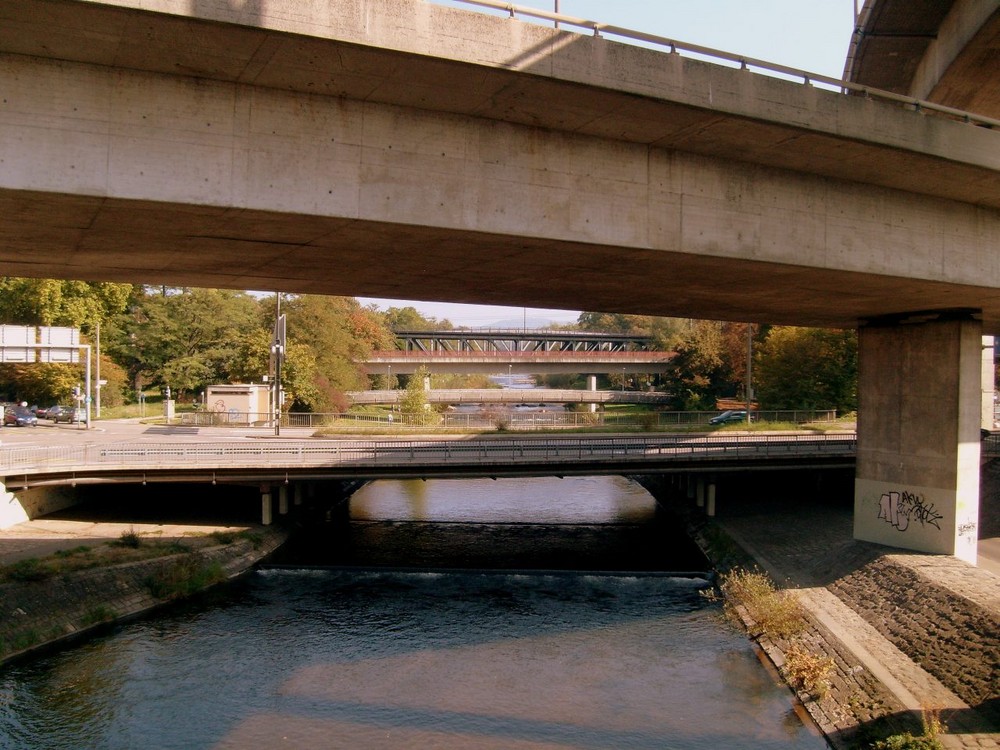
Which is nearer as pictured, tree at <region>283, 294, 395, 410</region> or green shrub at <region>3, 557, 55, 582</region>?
green shrub at <region>3, 557, 55, 582</region>

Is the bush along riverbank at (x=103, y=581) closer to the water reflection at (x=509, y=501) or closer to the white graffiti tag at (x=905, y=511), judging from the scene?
the water reflection at (x=509, y=501)

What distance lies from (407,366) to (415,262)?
66.8m

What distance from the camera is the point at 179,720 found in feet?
53.2

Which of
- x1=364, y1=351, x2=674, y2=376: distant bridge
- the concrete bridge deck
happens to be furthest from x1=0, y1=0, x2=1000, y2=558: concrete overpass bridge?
x1=364, y1=351, x2=674, y2=376: distant bridge

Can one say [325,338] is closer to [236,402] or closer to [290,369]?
[290,369]

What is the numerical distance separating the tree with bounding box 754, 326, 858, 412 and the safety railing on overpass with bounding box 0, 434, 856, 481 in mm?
23994

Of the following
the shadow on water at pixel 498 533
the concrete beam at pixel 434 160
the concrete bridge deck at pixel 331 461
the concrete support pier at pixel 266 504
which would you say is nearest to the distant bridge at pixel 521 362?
the shadow on water at pixel 498 533

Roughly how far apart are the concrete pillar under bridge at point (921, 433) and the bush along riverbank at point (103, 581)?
22296mm

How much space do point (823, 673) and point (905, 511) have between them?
26.8 feet

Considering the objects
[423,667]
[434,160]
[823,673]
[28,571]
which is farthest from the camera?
[28,571]

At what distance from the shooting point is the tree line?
57.0 metres

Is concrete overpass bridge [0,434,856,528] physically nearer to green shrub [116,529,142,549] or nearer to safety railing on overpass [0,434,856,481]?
safety railing on overpass [0,434,856,481]

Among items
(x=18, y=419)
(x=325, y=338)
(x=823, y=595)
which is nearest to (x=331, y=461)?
(x=823, y=595)

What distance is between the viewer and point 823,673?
17.7 metres
